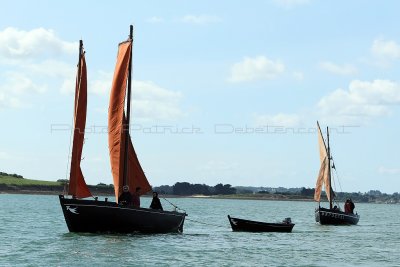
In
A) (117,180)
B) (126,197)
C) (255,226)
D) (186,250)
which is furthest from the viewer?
(255,226)

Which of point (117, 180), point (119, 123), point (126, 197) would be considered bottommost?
point (126, 197)

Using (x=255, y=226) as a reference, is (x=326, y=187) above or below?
above

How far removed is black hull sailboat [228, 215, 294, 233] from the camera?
5172 centimetres

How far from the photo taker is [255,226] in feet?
170

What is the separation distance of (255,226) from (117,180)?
1423 centimetres

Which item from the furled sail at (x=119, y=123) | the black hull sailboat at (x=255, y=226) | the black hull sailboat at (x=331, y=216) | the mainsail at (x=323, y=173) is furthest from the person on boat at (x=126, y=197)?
the mainsail at (x=323, y=173)

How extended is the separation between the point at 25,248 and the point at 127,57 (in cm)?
1277

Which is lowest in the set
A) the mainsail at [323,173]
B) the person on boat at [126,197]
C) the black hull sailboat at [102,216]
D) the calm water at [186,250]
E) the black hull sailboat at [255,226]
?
the calm water at [186,250]

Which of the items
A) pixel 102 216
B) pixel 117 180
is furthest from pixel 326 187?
pixel 102 216

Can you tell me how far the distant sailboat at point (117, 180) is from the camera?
38.9m

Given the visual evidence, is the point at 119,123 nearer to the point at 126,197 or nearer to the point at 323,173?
the point at 126,197

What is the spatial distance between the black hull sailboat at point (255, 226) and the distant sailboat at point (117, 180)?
864 cm

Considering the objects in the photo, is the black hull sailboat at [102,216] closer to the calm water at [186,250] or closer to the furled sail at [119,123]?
the calm water at [186,250]

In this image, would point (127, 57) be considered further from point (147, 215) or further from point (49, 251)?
point (49, 251)
